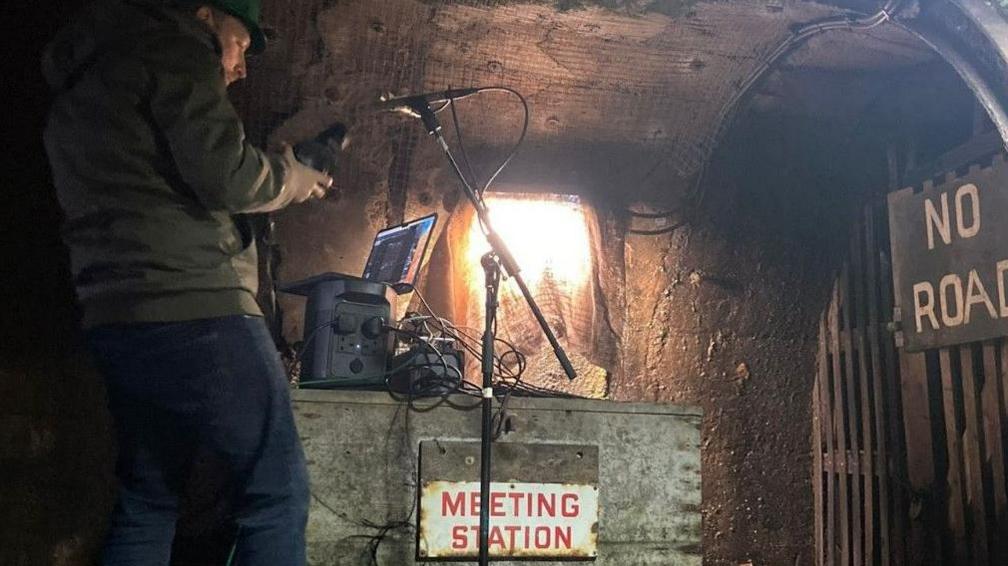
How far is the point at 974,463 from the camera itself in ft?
11.5

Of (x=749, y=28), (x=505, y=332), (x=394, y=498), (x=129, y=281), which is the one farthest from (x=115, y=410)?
(x=749, y=28)

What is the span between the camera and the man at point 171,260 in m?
1.74

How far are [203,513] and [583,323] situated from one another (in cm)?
189

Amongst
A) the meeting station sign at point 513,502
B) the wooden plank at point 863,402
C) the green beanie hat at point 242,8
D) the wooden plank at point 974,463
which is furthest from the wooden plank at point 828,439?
the green beanie hat at point 242,8

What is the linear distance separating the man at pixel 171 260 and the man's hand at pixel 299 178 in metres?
0.05

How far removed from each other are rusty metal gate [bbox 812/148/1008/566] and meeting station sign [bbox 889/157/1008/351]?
7 cm

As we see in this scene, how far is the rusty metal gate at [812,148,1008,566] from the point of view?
3.46m

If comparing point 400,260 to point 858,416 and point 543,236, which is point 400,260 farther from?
point 858,416

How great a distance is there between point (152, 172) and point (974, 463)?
3452 mm

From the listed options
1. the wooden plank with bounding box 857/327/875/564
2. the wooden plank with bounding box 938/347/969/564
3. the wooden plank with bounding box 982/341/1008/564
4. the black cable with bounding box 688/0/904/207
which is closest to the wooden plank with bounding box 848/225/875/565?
the wooden plank with bounding box 857/327/875/564

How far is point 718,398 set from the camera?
399 cm

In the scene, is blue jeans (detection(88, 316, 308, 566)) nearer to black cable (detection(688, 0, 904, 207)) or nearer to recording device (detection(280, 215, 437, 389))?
recording device (detection(280, 215, 437, 389))

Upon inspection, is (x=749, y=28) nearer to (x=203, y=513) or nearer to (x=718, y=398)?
(x=718, y=398)

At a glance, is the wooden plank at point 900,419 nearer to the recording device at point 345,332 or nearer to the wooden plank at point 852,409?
the wooden plank at point 852,409
